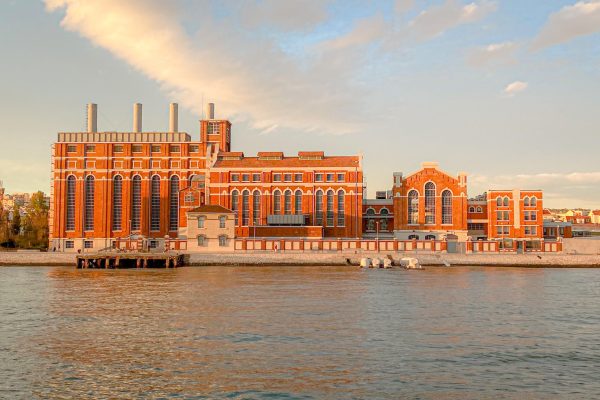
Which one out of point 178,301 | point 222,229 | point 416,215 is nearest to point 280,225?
point 222,229

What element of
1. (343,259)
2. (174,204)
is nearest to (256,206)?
(174,204)

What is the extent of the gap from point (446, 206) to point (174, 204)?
56733mm

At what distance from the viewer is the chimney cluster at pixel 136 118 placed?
13725cm

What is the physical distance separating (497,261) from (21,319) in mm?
77403

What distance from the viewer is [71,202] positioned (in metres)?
130

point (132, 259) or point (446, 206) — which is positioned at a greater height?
point (446, 206)

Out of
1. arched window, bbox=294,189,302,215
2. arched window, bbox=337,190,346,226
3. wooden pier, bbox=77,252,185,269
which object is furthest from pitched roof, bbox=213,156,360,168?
wooden pier, bbox=77,252,185,269

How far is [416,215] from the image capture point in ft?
397

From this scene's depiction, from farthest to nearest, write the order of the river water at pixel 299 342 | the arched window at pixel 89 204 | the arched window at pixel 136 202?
the arched window at pixel 136 202 < the arched window at pixel 89 204 < the river water at pixel 299 342

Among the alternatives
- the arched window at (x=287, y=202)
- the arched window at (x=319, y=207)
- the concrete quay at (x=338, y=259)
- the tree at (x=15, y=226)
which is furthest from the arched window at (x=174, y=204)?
the tree at (x=15, y=226)

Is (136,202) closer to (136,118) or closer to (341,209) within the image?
(136,118)

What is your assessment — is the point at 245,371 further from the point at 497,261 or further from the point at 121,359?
the point at 497,261

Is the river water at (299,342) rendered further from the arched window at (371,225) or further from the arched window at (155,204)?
the arched window at (155,204)

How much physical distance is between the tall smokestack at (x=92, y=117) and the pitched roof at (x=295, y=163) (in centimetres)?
3358
